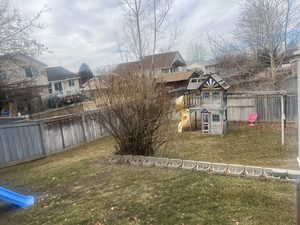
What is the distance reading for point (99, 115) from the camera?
194 inches

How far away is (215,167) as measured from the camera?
3.95 meters

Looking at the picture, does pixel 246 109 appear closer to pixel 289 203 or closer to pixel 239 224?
pixel 289 203

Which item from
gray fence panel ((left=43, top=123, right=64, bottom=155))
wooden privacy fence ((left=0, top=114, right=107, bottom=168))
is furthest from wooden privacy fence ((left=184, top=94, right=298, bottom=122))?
gray fence panel ((left=43, top=123, right=64, bottom=155))

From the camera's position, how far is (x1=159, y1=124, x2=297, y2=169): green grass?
16.4 feet

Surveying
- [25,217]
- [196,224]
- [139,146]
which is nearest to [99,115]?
[139,146]

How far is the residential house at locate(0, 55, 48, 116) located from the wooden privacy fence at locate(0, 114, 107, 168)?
3941 millimetres

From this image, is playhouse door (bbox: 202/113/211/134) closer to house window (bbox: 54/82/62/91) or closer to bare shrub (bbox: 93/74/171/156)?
bare shrub (bbox: 93/74/171/156)

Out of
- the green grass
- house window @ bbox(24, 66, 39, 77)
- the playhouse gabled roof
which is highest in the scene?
house window @ bbox(24, 66, 39, 77)

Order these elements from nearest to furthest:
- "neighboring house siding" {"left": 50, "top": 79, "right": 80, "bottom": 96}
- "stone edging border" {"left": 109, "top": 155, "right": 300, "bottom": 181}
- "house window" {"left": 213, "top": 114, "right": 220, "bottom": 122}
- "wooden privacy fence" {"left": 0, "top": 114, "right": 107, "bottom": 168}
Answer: "stone edging border" {"left": 109, "top": 155, "right": 300, "bottom": 181} → "wooden privacy fence" {"left": 0, "top": 114, "right": 107, "bottom": 168} → "house window" {"left": 213, "top": 114, "right": 220, "bottom": 122} → "neighboring house siding" {"left": 50, "top": 79, "right": 80, "bottom": 96}

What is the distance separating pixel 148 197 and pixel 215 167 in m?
1.53

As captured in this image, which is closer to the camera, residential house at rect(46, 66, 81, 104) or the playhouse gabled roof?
the playhouse gabled roof

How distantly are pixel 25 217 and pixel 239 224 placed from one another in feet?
9.40

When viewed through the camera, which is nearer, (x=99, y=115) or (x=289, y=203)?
(x=289, y=203)

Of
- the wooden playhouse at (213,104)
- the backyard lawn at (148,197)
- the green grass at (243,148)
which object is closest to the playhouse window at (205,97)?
the wooden playhouse at (213,104)
